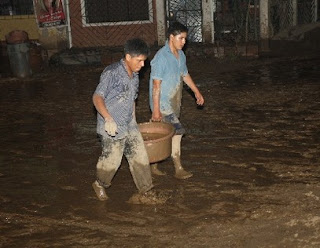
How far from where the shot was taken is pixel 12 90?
40.2ft

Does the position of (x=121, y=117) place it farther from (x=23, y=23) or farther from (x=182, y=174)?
(x=23, y=23)

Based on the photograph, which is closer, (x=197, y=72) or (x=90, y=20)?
(x=197, y=72)

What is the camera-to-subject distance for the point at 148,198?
519 centimetres

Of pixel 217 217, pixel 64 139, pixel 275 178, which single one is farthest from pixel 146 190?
pixel 64 139

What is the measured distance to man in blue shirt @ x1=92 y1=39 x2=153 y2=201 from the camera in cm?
453

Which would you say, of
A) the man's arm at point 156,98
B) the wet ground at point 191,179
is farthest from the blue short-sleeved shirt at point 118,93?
the wet ground at point 191,179

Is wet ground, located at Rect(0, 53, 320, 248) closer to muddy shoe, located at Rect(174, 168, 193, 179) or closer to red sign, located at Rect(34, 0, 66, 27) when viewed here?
muddy shoe, located at Rect(174, 168, 193, 179)

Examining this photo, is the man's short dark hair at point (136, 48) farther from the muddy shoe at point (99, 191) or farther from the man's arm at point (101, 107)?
the muddy shoe at point (99, 191)

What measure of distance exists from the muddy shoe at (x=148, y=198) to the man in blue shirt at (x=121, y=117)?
36 mm

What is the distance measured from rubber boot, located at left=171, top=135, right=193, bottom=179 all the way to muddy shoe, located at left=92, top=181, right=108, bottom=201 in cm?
98

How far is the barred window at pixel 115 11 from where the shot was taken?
1686 cm

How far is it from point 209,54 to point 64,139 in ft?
28.2

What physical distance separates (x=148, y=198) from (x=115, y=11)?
12635mm

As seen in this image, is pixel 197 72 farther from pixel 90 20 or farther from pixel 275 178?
pixel 275 178
